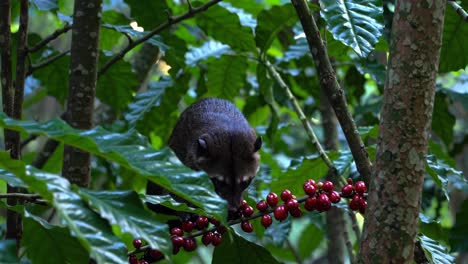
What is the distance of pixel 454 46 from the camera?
3.60 m

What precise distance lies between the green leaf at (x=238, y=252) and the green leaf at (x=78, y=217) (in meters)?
0.92

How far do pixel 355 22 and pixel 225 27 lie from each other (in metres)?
1.58

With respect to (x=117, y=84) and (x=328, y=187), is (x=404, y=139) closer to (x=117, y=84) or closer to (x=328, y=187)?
(x=328, y=187)

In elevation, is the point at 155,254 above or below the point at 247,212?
below

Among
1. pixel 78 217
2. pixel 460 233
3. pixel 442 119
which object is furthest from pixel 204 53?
pixel 78 217

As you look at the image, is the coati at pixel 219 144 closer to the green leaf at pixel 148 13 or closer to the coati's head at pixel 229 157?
the coati's head at pixel 229 157

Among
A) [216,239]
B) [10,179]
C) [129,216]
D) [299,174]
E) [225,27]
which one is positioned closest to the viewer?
[129,216]

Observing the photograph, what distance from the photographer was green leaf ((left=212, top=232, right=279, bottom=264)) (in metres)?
2.74

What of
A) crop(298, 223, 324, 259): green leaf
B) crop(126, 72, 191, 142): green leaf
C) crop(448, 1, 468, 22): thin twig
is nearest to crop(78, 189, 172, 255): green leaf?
crop(448, 1, 468, 22): thin twig

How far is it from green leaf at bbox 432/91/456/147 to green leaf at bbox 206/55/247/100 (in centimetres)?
121

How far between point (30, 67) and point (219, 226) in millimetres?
1238

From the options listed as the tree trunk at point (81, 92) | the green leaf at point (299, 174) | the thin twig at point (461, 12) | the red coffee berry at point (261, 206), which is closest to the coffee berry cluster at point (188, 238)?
the red coffee berry at point (261, 206)

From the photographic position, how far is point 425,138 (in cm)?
215

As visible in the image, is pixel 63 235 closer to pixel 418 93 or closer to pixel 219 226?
pixel 219 226
